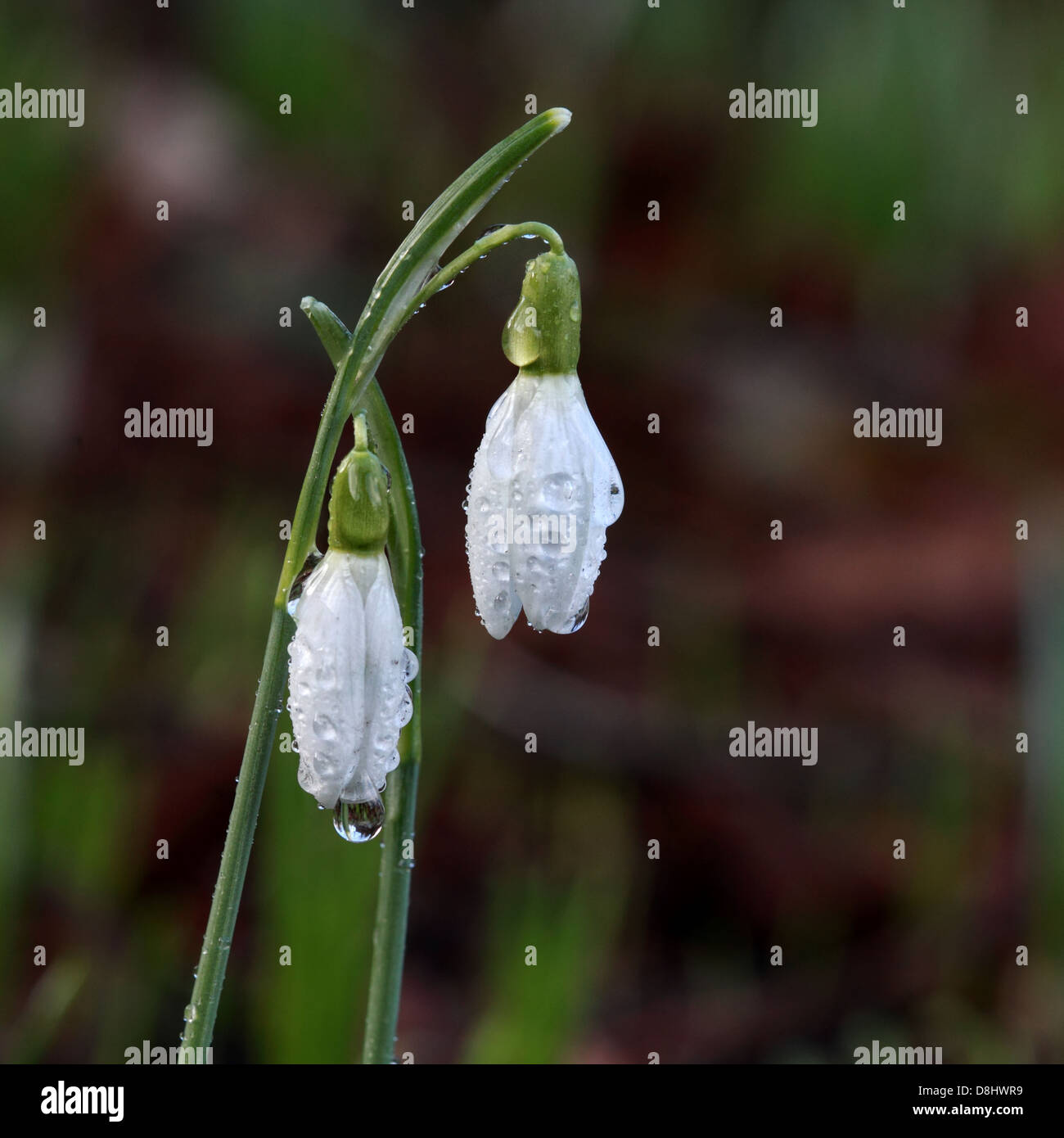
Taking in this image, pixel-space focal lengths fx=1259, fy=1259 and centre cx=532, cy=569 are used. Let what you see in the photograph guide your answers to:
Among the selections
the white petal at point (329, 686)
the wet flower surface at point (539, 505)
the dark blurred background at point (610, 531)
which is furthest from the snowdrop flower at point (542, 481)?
the dark blurred background at point (610, 531)

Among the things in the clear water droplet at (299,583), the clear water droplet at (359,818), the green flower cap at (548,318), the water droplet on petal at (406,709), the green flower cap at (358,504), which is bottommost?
the clear water droplet at (359,818)

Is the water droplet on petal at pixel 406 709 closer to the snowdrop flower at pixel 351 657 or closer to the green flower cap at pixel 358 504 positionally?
the snowdrop flower at pixel 351 657

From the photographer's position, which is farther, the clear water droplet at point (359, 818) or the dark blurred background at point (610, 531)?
the dark blurred background at point (610, 531)

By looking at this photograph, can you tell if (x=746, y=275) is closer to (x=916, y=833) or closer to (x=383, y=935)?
(x=916, y=833)

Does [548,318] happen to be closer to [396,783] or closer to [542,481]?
[542,481]

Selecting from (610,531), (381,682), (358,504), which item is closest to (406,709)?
(381,682)

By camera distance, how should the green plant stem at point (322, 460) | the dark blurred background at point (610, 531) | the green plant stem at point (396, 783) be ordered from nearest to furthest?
the green plant stem at point (322, 460)
the green plant stem at point (396, 783)
the dark blurred background at point (610, 531)

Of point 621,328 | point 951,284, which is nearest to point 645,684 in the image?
point 621,328
